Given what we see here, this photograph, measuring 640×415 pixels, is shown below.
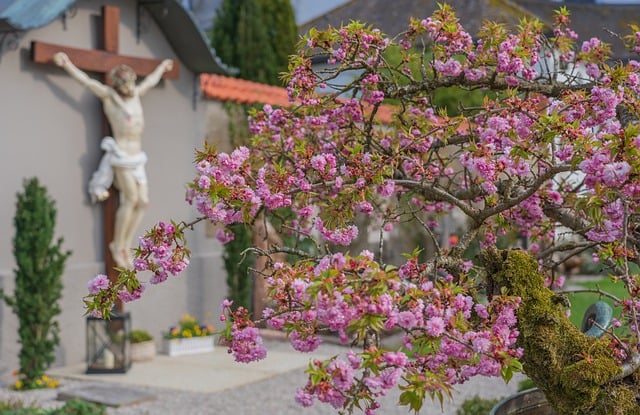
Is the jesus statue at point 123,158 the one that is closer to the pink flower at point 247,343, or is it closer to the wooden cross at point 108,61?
the wooden cross at point 108,61

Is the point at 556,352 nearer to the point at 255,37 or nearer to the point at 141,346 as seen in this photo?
the point at 141,346

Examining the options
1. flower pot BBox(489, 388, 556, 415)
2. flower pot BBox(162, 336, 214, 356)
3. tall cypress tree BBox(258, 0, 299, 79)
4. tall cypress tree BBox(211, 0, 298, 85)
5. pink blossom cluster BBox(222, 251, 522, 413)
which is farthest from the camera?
tall cypress tree BBox(258, 0, 299, 79)

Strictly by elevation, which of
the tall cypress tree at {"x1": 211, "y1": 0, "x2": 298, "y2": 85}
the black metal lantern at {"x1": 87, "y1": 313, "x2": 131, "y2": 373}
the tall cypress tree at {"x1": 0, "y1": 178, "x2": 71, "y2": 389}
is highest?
the tall cypress tree at {"x1": 211, "y1": 0, "x2": 298, "y2": 85}

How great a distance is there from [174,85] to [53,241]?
2.42 meters

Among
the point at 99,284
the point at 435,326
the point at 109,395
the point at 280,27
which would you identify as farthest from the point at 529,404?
the point at 280,27

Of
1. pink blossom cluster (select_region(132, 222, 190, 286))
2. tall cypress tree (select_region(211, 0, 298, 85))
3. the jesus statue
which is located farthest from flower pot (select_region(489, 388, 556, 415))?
tall cypress tree (select_region(211, 0, 298, 85))

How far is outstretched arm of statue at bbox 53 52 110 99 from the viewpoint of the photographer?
337 inches

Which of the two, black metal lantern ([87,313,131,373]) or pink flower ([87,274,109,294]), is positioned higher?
pink flower ([87,274,109,294])

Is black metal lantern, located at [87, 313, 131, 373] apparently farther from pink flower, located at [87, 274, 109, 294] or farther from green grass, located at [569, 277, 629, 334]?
pink flower, located at [87, 274, 109, 294]

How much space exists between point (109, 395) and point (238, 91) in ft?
14.7

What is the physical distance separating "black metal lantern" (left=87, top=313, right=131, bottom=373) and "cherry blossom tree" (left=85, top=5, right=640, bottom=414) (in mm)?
4516

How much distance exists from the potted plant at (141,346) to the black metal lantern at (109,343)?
17.9 inches

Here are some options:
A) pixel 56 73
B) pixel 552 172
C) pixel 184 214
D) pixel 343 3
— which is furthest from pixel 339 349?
pixel 343 3

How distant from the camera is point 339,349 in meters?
10.1
